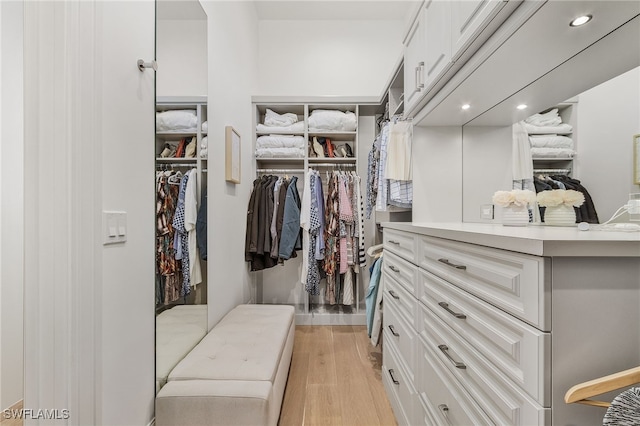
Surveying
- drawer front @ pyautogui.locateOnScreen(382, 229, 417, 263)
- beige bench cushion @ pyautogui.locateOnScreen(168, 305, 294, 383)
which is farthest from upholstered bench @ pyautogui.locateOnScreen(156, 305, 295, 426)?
drawer front @ pyautogui.locateOnScreen(382, 229, 417, 263)

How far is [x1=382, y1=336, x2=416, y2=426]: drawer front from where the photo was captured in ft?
4.58

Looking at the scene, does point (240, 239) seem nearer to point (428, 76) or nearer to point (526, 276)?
point (428, 76)

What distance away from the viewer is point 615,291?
1.97 ft

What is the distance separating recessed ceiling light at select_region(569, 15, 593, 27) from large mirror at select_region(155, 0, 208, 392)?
61.9 inches

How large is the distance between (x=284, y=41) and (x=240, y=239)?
2.28 metres

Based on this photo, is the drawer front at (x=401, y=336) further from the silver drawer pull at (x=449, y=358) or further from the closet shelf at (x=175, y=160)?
the closet shelf at (x=175, y=160)

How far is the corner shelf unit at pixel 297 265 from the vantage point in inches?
118

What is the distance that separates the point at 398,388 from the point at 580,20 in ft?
5.70

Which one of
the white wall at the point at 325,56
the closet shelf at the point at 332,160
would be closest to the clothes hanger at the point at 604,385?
the closet shelf at the point at 332,160

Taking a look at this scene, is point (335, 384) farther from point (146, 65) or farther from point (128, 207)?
point (146, 65)

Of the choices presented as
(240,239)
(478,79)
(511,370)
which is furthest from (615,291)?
(240,239)

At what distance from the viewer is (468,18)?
3.79 feet

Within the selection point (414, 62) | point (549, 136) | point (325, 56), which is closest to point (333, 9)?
point (325, 56)

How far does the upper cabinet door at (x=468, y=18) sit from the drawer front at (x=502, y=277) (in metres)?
0.78
